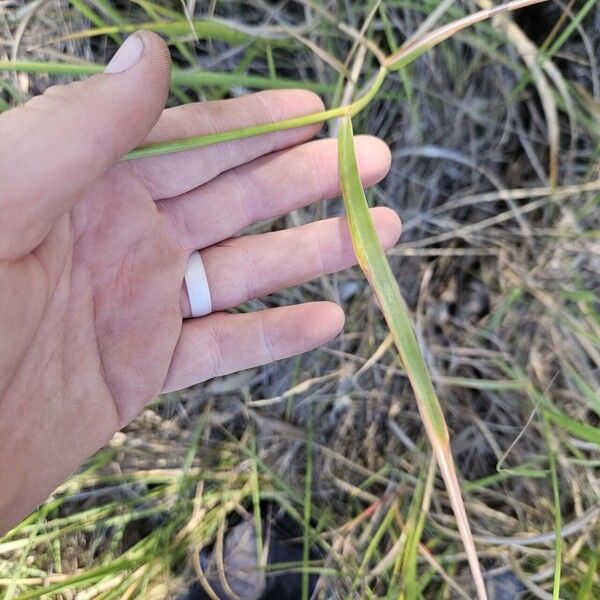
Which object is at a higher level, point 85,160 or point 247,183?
point 85,160

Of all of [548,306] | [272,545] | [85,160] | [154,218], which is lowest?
[272,545]

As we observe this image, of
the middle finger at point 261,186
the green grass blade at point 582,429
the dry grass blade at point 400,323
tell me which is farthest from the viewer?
the middle finger at point 261,186

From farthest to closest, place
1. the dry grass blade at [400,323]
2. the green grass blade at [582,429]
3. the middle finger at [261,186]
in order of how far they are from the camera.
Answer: the middle finger at [261,186] → the green grass blade at [582,429] → the dry grass blade at [400,323]

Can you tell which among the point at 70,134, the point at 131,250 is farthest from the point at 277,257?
the point at 70,134

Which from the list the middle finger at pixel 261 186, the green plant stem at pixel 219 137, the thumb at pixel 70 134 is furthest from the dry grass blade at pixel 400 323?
the thumb at pixel 70 134

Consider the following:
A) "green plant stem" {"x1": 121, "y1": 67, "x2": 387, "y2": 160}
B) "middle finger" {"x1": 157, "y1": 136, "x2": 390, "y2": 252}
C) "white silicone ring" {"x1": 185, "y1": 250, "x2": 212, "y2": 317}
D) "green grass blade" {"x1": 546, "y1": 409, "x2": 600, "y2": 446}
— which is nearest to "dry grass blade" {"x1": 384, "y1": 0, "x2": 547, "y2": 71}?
"green plant stem" {"x1": 121, "y1": 67, "x2": 387, "y2": 160}

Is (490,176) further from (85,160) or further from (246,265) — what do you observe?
(85,160)

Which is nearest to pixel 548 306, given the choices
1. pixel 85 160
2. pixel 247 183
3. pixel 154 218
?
pixel 247 183

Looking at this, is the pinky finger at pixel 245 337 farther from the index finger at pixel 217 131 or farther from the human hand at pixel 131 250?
the index finger at pixel 217 131
